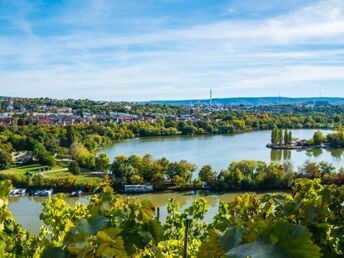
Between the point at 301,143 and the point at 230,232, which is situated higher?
the point at 230,232

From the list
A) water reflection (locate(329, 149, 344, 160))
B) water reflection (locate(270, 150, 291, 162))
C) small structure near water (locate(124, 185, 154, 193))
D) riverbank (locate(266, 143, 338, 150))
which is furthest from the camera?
riverbank (locate(266, 143, 338, 150))

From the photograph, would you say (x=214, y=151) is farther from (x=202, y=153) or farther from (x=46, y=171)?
(x=46, y=171)

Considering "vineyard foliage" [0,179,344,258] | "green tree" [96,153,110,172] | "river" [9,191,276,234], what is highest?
"vineyard foliage" [0,179,344,258]

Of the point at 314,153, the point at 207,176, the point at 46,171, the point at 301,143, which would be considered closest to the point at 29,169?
the point at 46,171

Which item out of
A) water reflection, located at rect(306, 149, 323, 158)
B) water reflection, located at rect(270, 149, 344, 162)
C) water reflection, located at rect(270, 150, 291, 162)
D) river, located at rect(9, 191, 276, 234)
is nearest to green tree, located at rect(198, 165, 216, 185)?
river, located at rect(9, 191, 276, 234)

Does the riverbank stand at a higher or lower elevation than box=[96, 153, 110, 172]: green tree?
lower

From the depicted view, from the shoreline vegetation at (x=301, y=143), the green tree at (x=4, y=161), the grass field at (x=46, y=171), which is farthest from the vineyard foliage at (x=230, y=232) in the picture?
the shoreline vegetation at (x=301, y=143)

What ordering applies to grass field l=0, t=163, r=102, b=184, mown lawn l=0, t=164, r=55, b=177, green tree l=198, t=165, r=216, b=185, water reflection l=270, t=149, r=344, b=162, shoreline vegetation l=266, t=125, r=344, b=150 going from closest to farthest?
1. green tree l=198, t=165, r=216, b=185
2. grass field l=0, t=163, r=102, b=184
3. mown lawn l=0, t=164, r=55, b=177
4. water reflection l=270, t=149, r=344, b=162
5. shoreline vegetation l=266, t=125, r=344, b=150

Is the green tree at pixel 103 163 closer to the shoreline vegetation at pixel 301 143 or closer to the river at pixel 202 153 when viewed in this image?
the river at pixel 202 153

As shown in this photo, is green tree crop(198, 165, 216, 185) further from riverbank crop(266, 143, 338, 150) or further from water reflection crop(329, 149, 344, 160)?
riverbank crop(266, 143, 338, 150)

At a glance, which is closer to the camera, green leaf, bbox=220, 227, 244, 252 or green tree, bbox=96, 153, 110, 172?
green leaf, bbox=220, 227, 244, 252

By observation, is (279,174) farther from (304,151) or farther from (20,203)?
Answer: (304,151)

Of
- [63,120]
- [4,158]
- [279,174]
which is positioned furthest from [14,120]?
[279,174]
